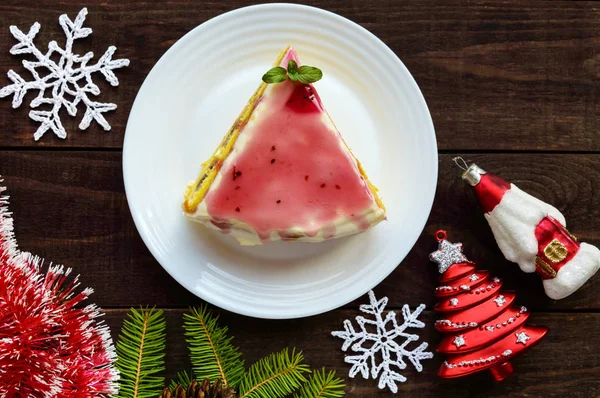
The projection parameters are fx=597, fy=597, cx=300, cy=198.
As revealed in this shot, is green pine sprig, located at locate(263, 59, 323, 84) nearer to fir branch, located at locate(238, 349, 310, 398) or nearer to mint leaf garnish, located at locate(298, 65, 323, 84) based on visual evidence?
mint leaf garnish, located at locate(298, 65, 323, 84)

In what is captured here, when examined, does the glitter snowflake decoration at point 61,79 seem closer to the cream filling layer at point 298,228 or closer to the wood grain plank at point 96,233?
the wood grain plank at point 96,233

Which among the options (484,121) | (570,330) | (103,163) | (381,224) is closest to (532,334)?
(570,330)

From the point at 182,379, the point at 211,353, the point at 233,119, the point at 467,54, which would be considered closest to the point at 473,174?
the point at 467,54

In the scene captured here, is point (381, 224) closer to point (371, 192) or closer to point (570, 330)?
point (371, 192)

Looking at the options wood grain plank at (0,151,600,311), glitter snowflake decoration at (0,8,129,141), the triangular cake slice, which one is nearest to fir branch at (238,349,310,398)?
wood grain plank at (0,151,600,311)

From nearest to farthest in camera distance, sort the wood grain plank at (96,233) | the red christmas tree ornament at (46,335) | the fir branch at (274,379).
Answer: the red christmas tree ornament at (46,335) → the fir branch at (274,379) → the wood grain plank at (96,233)

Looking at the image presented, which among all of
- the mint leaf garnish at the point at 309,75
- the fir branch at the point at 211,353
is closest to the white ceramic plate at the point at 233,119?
the fir branch at the point at 211,353

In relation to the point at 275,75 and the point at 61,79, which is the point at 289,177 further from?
the point at 61,79
